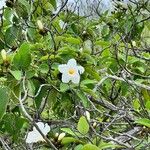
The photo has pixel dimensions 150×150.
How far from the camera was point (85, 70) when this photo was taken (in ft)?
5.90

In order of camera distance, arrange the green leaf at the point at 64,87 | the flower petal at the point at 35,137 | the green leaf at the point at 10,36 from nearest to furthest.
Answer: the flower petal at the point at 35,137 → the green leaf at the point at 64,87 → the green leaf at the point at 10,36

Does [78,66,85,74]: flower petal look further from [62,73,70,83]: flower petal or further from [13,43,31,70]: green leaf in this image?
[13,43,31,70]: green leaf

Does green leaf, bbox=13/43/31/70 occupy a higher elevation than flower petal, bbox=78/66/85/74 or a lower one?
higher

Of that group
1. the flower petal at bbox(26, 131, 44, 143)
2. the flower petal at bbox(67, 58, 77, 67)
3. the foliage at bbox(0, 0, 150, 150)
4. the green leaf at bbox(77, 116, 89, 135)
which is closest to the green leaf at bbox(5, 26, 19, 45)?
the foliage at bbox(0, 0, 150, 150)

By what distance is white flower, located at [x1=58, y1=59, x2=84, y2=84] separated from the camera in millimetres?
1618

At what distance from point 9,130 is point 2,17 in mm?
564

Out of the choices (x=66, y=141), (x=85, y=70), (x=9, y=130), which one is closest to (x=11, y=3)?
(x=85, y=70)

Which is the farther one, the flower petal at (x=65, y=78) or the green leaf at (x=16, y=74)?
the flower petal at (x=65, y=78)

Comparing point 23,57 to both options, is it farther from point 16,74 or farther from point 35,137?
point 35,137

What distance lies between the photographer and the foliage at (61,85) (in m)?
1.47

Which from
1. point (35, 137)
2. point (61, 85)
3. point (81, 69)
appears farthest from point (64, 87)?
point (35, 137)

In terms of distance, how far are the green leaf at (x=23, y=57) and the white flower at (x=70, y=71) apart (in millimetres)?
147

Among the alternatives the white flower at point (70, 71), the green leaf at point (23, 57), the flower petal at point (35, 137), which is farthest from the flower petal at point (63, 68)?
the flower petal at point (35, 137)

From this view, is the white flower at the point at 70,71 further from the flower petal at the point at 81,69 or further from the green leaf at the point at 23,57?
the green leaf at the point at 23,57
